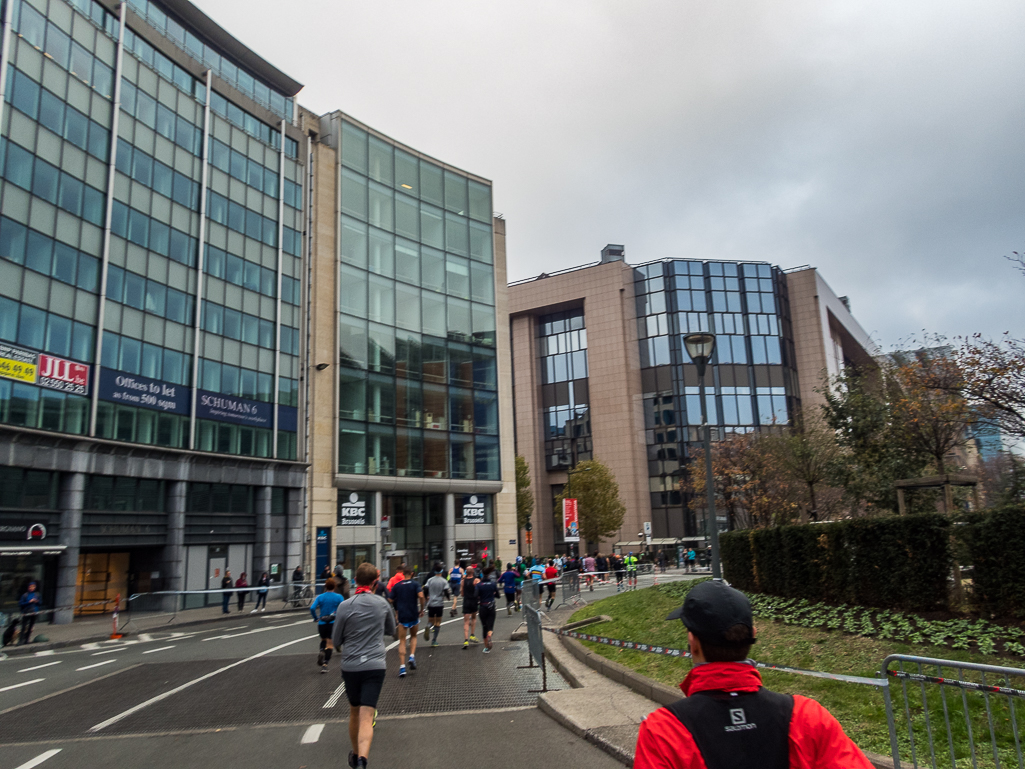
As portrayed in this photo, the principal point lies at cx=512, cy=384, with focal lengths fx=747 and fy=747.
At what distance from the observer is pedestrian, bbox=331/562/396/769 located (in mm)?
6984

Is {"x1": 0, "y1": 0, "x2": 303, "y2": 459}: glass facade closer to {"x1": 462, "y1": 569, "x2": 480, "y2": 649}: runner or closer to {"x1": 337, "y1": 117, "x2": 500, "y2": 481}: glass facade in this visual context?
{"x1": 337, "y1": 117, "x2": 500, "y2": 481}: glass facade

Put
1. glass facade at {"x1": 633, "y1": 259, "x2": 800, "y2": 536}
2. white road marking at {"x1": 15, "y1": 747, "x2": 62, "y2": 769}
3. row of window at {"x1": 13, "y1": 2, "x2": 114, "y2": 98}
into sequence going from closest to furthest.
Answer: white road marking at {"x1": 15, "y1": 747, "x2": 62, "y2": 769} → row of window at {"x1": 13, "y1": 2, "x2": 114, "y2": 98} → glass facade at {"x1": 633, "y1": 259, "x2": 800, "y2": 536}

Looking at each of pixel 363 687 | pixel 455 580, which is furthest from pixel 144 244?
pixel 363 687

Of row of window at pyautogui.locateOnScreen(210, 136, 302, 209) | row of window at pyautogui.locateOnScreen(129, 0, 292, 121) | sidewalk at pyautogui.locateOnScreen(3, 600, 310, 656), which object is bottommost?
sidewalk at pyautogui.locateOnScreen(3, 600, 310, 656)

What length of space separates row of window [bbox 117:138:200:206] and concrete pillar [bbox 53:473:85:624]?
13.2 m

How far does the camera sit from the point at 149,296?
32344 millimetres

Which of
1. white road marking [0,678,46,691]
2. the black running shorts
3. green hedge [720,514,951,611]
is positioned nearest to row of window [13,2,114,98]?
white road marking [0,678,46,691]

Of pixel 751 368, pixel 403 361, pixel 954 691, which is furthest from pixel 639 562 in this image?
pixel 954 691

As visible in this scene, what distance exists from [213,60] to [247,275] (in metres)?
11.5

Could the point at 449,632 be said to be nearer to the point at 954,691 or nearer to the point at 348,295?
the point at 954,691

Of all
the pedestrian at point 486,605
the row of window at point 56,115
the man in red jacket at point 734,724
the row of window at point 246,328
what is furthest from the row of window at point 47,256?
the man in red jacket at point 734,724

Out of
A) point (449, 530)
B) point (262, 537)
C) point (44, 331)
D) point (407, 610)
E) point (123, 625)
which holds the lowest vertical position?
point (123, 625)

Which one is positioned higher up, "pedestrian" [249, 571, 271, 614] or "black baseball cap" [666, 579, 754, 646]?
"black baseball cap" [666, 579, 754, 646]

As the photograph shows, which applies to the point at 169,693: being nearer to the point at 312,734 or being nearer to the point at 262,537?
the point at 312,734
